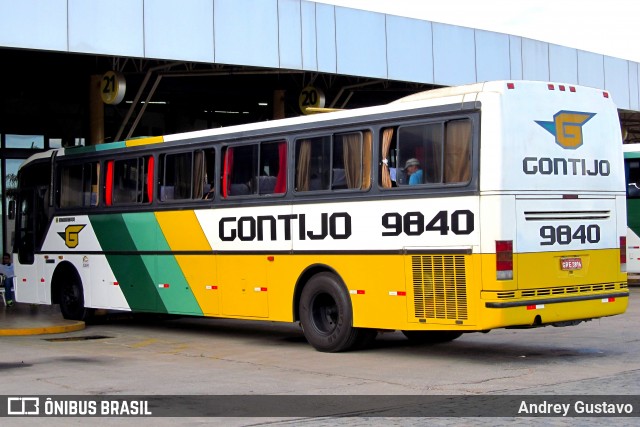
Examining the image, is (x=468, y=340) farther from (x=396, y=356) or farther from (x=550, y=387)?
(x=550, y=387)

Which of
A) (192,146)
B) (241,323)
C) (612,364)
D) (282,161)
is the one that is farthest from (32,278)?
(612,364)

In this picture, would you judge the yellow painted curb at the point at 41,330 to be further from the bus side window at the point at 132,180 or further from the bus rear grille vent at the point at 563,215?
the bus rear grille vent at the point at 563,215

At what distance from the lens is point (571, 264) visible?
42.4ft

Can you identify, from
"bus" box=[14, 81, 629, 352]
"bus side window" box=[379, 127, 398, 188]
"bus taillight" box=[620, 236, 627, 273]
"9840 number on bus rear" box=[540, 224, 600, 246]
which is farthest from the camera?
"bus taillight" box=[620, 236, 627, 273]

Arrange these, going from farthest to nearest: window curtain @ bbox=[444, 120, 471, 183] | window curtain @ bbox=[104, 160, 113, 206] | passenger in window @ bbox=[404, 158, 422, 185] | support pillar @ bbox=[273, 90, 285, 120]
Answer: support pillar @ bbox=[273, 90, 285, 120]
window curtain @ bbox=[104, 160, 113, 206]
passenger in window @ bbox=[404, 158, 422, 185]
window curtain @ bbox=[444, 120, 471, 183]

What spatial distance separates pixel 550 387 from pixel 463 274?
7.01 feet

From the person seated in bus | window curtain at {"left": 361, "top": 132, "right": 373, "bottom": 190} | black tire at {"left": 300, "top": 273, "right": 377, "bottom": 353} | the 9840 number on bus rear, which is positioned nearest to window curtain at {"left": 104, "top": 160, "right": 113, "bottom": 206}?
the person seated in bus

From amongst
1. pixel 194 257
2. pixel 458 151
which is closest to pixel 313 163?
pixel 458 151

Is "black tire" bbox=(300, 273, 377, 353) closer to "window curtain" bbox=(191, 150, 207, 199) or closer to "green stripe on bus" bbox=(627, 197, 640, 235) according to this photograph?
"window curtain" bbox=(191, 150, 207, 199)

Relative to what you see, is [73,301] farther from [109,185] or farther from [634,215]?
[634,215]

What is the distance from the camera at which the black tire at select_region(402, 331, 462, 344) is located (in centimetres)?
1545

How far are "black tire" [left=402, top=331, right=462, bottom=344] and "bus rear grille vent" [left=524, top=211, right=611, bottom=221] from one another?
3.15 metres

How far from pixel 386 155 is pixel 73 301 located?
8.56 m

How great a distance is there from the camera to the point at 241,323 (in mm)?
19812
